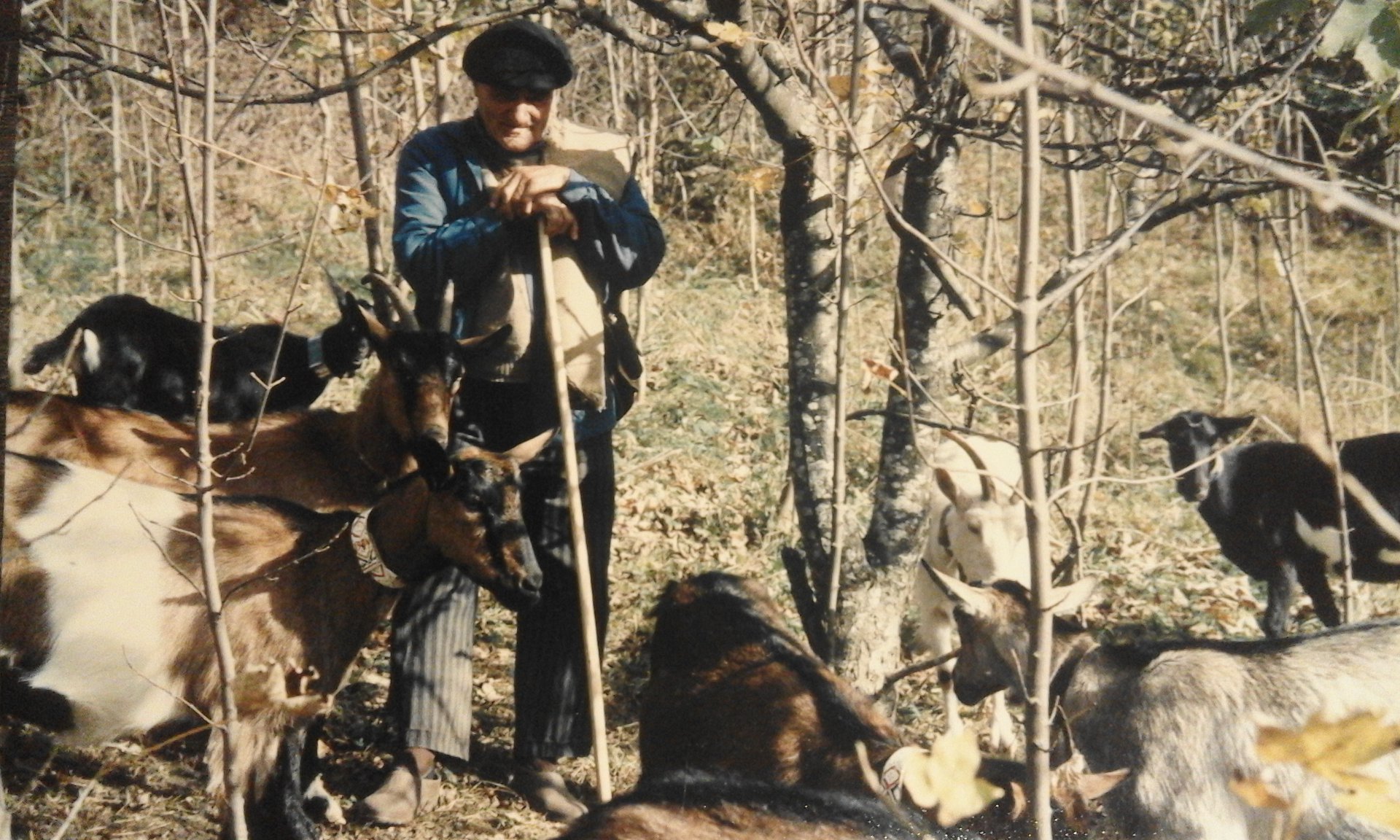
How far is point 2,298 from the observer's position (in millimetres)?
2355

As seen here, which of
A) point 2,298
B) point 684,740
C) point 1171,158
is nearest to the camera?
point 2,298

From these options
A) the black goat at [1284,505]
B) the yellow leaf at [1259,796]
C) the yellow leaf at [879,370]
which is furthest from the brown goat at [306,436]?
the black goat at [1284,505]

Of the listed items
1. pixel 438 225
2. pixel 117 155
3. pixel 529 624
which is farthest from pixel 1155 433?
pixel 117 155

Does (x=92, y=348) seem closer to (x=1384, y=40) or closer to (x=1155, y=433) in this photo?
(x=1155, y=433)

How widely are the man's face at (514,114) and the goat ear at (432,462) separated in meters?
1.13

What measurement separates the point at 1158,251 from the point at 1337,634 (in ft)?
42.3

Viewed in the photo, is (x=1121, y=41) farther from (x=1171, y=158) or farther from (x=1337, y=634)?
(x=1337, y=634)

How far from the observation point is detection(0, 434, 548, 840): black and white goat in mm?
4152

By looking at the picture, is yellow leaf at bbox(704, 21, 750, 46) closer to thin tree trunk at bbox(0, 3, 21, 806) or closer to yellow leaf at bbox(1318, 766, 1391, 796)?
thin tree trunk at bbox(0, 3, 21, 806)

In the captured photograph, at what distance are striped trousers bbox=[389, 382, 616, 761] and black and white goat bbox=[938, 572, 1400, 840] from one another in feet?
4.68

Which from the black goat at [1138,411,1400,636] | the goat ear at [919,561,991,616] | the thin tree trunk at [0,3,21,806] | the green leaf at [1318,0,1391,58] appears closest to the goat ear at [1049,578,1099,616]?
the goat ear at [919,561,991,616]

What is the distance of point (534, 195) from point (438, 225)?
48cm

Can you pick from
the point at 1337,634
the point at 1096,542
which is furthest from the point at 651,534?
the point at 1337,634

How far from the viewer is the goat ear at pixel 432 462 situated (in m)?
4.41
